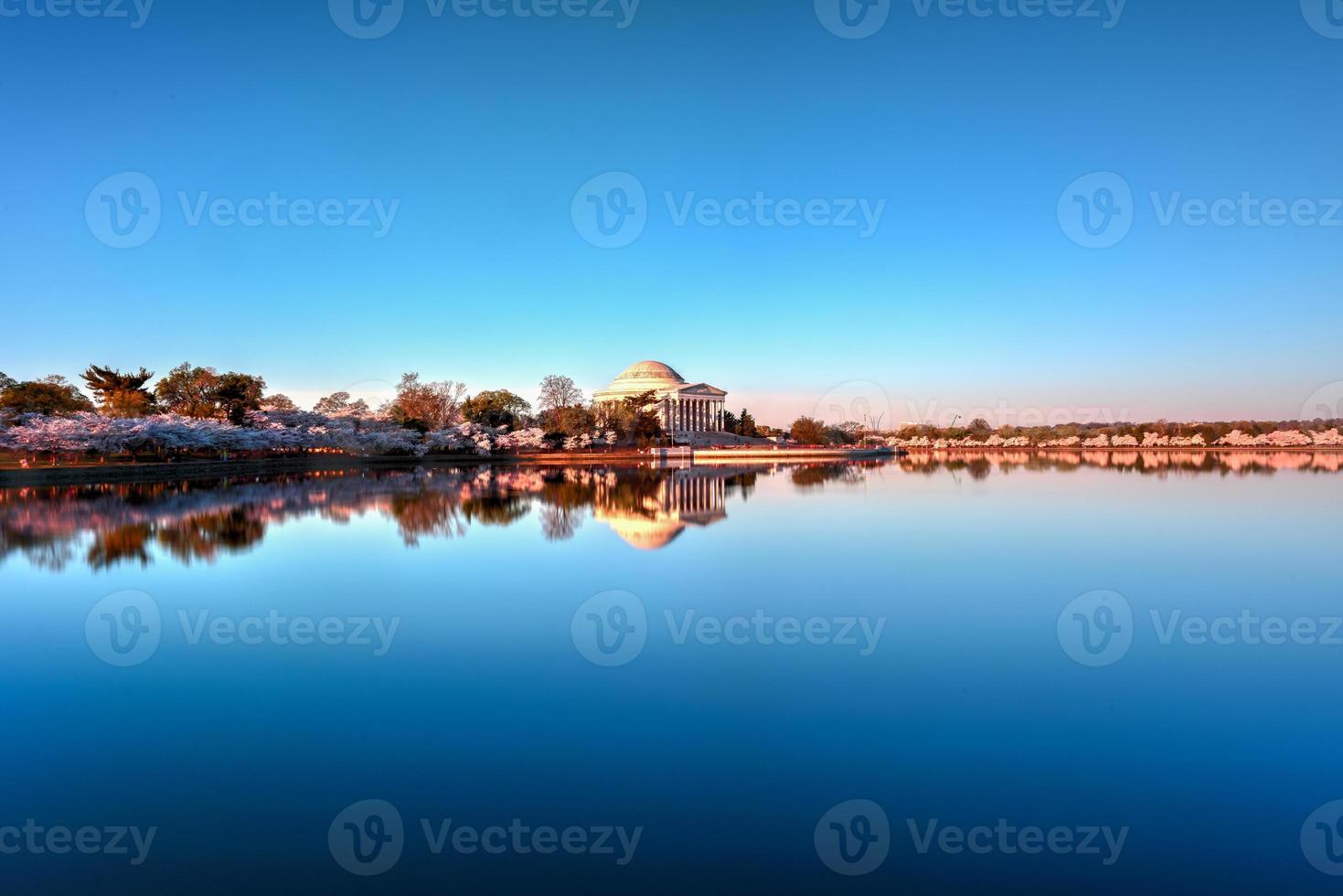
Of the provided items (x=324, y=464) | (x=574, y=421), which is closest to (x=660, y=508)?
A: (x=324, y=464)

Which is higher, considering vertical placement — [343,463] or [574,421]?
[574,421]

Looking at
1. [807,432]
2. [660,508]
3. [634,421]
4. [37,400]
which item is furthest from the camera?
[807,432]

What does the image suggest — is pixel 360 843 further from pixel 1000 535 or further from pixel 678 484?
pixel 678 484

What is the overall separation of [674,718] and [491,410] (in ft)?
235

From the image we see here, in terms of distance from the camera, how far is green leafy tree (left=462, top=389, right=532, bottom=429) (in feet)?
246

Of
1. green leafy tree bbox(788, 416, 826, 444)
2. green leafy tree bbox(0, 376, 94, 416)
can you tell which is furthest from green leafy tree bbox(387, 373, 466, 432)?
green leafy tree bbox(788, 416, 826, 444)

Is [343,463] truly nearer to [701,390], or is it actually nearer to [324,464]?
[324,464]

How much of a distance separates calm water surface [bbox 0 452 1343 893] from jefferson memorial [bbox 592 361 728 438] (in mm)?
89664

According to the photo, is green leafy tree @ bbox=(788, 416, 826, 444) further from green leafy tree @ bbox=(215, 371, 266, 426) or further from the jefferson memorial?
green leafy tree @ bbox=(215, 371, 266, 426)

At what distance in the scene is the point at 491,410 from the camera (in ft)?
251

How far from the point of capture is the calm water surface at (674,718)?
5125mm

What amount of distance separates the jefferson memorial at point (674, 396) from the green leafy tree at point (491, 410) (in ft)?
83.0

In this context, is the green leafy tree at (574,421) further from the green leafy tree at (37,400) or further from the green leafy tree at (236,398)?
the green leafy tree at (37,400)

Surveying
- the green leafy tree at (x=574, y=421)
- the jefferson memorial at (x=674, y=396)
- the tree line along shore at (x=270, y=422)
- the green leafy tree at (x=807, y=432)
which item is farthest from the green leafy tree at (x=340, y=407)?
→ the green leafy tree at (x=807, y=432)
